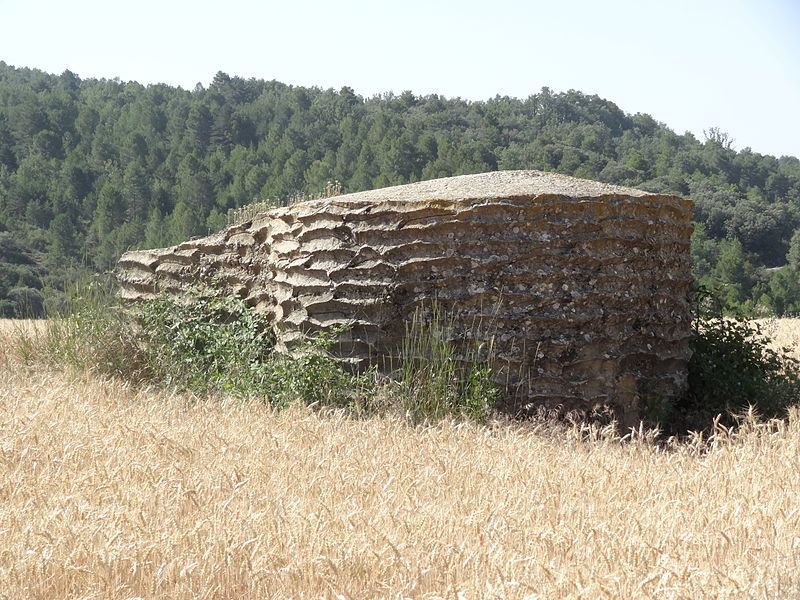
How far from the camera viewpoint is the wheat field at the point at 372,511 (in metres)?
2.52

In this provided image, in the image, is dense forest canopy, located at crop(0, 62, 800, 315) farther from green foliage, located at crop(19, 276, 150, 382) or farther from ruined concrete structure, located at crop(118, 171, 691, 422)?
ruined concrete structure, located at crop(118, 171, 691, 422)

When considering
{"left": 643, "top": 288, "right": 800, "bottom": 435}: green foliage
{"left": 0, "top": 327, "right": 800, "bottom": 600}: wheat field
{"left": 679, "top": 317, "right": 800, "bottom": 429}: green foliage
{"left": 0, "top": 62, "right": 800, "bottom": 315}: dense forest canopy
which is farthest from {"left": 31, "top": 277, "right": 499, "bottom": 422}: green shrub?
{"left": 0, "top": 62, "right": 800, "bottom": 315}: dense forest canopy

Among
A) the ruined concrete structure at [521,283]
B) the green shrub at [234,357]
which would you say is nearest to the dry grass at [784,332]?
the ruined concrete structure at [521,283]

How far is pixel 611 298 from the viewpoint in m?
5.52

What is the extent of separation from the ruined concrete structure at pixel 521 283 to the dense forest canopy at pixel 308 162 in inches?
1035

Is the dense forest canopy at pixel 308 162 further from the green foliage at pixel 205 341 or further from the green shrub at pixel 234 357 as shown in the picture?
the green foliage at pixel 205 341

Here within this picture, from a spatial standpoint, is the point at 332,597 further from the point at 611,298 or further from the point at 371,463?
the point at 611,298

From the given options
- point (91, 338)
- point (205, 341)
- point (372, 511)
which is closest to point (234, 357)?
point (205, 341)

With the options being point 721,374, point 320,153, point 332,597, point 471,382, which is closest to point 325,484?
point 332,597

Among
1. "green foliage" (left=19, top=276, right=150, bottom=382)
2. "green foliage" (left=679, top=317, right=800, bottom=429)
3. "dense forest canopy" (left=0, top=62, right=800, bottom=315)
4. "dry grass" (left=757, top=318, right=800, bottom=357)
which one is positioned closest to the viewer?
"green foliage" (left=679, top=317, right=800, bottom=429)

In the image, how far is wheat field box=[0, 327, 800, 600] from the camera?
2.52m

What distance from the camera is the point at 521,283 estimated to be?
17.8 ft

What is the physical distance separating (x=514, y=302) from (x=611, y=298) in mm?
678

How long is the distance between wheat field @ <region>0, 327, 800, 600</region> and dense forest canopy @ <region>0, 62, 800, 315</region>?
1080 inches
